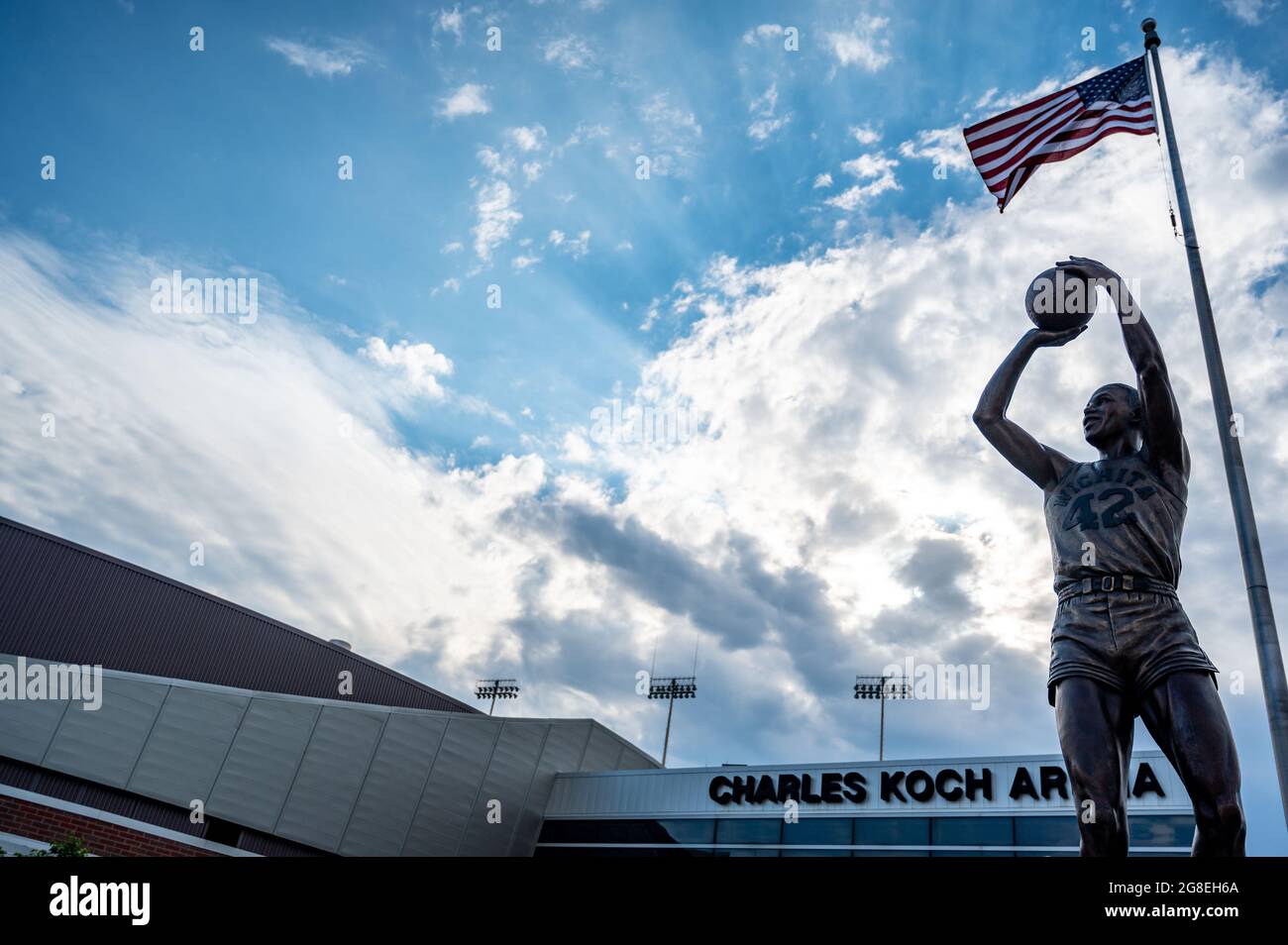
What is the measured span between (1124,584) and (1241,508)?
2.42m

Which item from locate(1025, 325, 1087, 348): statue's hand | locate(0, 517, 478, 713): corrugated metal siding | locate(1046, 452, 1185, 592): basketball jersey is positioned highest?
locate(0, 517, 478, 713): corrugated metal siding

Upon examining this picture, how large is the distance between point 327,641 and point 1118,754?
31.2 m

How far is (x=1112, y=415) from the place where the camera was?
6.11 m

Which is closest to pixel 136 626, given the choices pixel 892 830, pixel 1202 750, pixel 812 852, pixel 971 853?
pixel 812 852

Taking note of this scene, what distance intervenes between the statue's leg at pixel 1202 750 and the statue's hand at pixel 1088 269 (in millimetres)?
2629

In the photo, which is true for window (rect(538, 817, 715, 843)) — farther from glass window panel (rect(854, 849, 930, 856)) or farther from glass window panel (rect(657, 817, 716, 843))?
glass window panel (rect(854, 849, 930, 856))

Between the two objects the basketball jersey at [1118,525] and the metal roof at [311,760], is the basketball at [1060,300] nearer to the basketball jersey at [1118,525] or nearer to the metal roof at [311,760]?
the basketball jersey at [1118,525]

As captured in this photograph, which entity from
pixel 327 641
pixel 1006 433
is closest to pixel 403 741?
pixel 327 641

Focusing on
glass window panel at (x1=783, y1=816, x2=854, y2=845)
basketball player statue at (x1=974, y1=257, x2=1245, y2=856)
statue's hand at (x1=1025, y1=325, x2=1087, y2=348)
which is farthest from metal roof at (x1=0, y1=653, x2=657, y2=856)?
statue's hand at (x1=1025, y1=325, x2=1087, y2=348)

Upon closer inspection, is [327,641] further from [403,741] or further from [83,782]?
[83,782]

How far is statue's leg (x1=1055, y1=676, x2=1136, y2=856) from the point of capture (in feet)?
15.9

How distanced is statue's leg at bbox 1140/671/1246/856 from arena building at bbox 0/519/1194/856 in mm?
16044

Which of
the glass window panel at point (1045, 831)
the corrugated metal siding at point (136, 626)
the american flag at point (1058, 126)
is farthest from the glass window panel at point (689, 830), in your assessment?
the american flag at point (1058, 126)

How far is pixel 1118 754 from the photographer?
5164 millimetres
